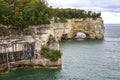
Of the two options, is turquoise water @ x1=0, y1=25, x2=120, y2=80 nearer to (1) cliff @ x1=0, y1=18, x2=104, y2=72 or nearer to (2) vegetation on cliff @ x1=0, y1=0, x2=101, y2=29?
(1) cliff @ x1=0, y1=18, x2=104, y2=72

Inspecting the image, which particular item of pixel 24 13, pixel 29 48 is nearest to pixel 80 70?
pixel 29 48

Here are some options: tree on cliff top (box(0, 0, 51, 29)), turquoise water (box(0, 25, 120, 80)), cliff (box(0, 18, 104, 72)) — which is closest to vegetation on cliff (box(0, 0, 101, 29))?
tree on cliff top (box(0, 0, 51, 29))

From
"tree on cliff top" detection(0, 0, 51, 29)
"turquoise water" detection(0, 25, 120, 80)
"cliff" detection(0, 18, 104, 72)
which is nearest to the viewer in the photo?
"turquoise water" detection(0, 25, 120, 80)

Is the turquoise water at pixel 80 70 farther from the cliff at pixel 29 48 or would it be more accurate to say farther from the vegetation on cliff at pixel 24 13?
the vegetation on cliff at pixel 24 13

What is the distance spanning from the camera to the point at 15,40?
2383 inches

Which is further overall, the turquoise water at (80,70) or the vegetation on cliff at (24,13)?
the vegetation on cliff at (24,13)

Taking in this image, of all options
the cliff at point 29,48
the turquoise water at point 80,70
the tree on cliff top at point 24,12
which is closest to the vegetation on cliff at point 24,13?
the tree on cliff top at point 24,12

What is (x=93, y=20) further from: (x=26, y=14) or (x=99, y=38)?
(x=26, y=14)

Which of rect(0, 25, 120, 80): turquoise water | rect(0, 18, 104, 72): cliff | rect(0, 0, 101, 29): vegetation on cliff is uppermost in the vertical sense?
rect(0, 0, 101, 29): vegetation on cliff

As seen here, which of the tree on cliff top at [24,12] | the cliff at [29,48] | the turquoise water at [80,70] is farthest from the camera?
the tree on cliff top at [24,12]

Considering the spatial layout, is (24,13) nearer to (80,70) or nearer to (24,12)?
(24,12)

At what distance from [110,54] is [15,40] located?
116 feet

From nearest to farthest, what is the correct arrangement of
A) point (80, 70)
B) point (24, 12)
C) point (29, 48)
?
point (29, 48)
point (24, 12)
point (80, 70)

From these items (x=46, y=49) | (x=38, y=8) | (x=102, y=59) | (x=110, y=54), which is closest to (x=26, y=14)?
(x=38, y=8)
